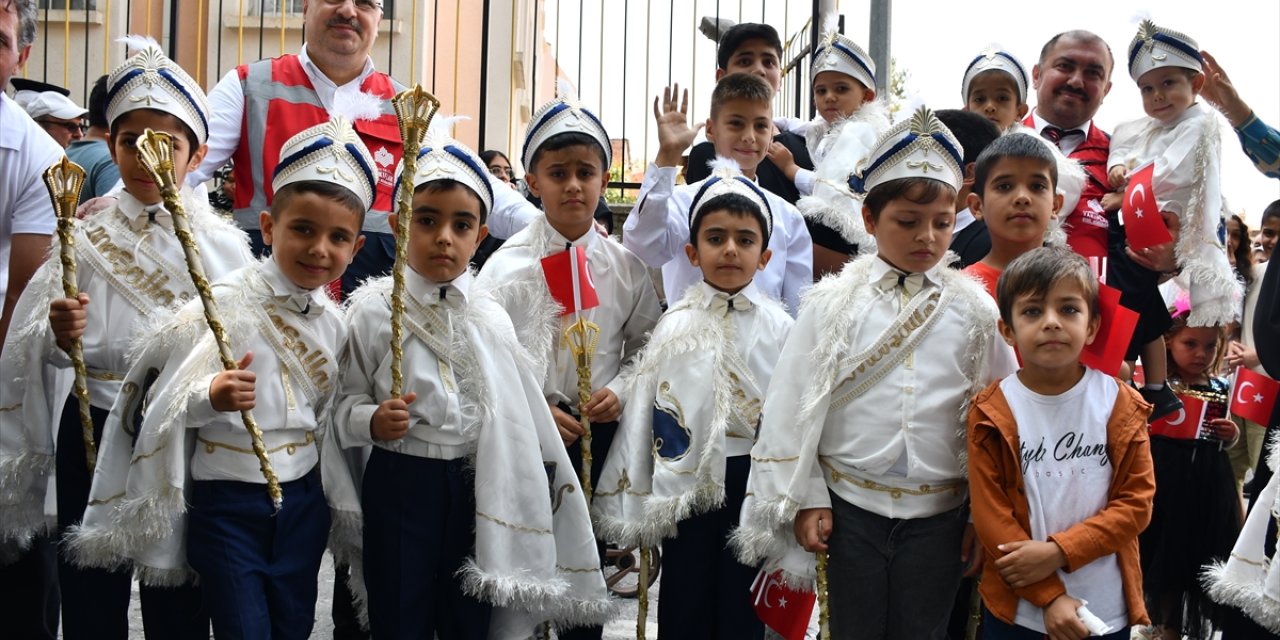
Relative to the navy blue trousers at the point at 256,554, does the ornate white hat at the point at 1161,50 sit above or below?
above

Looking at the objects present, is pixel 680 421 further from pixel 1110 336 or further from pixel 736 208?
pixel 1110 336

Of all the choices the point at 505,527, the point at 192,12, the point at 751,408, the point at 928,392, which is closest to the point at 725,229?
the point at 751,408

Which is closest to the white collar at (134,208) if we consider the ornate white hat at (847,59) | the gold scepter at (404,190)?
the gold scepter at (404,190)

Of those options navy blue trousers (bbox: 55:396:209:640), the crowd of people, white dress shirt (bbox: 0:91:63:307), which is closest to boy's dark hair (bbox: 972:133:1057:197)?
the crowd of people

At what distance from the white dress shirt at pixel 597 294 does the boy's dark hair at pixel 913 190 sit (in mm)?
1011

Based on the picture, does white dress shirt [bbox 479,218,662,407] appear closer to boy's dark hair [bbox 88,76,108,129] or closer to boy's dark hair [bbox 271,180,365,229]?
boy's dark hair [bbox 271,180,365,229]

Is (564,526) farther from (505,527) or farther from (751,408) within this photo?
(751,408)

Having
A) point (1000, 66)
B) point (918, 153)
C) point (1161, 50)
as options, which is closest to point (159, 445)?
point (918, 153)

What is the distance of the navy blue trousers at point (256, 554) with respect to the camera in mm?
3410

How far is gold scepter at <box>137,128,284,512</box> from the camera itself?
341 cm

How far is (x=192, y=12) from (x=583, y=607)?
33.2 ft

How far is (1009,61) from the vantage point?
5090 millimetres

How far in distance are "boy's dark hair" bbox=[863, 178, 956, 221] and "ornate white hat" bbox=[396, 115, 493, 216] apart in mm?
1246

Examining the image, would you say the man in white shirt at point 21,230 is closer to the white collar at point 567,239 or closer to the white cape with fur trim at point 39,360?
the white cape with fur trim at point 39,360
